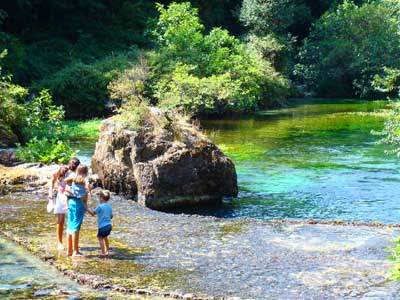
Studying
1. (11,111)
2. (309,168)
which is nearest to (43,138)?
(11,111)

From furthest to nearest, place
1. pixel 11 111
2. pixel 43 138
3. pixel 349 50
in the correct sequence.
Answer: pixel 349 50 < pixel 11 111 < pixel 43 138

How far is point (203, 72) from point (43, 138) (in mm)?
18247

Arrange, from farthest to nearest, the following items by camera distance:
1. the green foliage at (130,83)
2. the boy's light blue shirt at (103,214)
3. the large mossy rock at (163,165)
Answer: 1. the green foliage at (130,83)
2. the large mossy rock at (163,165)
3. the boy's light blue shirt at (103,214)

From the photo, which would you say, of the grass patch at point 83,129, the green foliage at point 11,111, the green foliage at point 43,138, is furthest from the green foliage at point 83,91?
the green foliage at point 11,111

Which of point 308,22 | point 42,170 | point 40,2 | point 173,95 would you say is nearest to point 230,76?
point 173,95

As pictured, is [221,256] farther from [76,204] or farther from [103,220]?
[76,204]

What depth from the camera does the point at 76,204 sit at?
10500 millimetres

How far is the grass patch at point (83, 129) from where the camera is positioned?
27053 millimetres

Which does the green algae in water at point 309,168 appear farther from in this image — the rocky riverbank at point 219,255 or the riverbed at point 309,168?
the rocky riverbank at point 219,255

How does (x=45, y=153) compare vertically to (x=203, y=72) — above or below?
below

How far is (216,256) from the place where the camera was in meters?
10.6

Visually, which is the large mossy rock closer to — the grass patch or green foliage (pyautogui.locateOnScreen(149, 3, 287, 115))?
the grass patch

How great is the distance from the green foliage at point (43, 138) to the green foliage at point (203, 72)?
894 centimetres

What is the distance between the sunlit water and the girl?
4.80 meters
